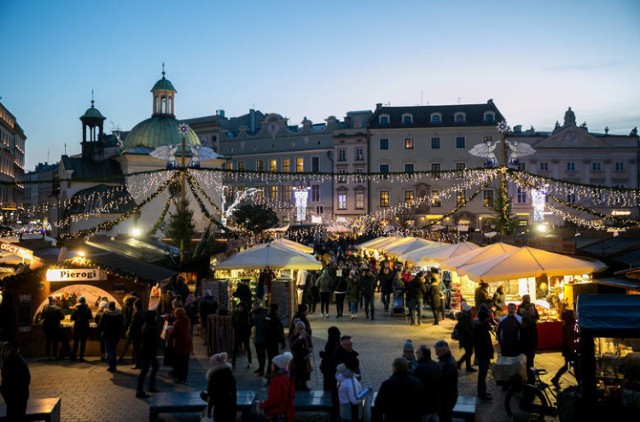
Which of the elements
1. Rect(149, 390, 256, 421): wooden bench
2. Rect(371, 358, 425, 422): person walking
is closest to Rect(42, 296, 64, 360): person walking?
Rect(149, 390, 256, 421): wooden bench

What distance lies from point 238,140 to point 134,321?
6016 centimetres

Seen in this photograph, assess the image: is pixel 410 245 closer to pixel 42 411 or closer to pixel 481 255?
pixel 481 255

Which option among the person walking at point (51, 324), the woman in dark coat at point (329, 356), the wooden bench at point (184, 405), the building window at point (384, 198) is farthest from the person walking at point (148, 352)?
the building window at point (384, 198)

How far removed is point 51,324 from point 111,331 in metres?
1.80

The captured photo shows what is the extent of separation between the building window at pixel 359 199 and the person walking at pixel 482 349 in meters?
54.6

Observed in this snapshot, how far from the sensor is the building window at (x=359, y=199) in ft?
216

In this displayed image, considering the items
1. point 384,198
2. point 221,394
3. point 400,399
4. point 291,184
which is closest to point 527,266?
point 400,399

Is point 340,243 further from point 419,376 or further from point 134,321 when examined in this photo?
point 419,376

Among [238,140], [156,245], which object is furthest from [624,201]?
[156,245]

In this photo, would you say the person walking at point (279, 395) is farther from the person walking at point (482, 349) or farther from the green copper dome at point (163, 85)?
the green copper dome at point (163, 85)

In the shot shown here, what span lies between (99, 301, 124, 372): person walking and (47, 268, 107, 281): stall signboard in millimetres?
1879

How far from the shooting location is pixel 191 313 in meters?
16.8

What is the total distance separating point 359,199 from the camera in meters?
66.0

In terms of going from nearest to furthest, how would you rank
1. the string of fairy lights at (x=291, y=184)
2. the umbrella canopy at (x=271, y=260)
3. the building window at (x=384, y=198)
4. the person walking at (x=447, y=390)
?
the person walking at (x=447, y=390) → the umbrella canopy at (x=271, y=260) → the string of fairy lights at (x=291, y=184) → the building window at (x=384, y=198)
